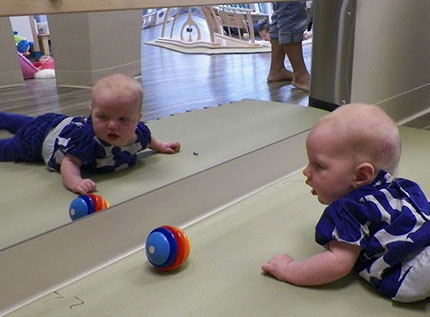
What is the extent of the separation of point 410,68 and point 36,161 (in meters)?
1.37

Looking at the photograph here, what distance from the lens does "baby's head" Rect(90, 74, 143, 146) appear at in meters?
1.04

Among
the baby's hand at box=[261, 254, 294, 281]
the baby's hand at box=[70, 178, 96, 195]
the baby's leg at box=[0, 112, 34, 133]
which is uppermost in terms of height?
the baby's leg at box=[0, 112, 34, 133]

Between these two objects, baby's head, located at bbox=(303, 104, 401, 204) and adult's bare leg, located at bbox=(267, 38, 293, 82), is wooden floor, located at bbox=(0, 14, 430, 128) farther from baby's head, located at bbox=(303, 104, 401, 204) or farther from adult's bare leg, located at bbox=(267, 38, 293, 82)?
baby's head, located at bbox=(303, 104, 401, 204)

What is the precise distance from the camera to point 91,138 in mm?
1040

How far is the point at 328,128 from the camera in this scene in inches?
29.9

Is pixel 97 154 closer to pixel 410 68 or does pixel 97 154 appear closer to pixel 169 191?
pixel 169 191

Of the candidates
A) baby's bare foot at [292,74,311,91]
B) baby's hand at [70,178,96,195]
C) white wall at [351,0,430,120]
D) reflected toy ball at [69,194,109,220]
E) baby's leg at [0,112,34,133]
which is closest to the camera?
reflected toy ball at [69,194,109,220]

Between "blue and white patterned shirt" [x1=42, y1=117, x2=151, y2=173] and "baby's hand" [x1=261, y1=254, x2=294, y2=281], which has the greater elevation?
"blue and white patterned shirt" [x1=42, y1=117, x2=151, y2=173]

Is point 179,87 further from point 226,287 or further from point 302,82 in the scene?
point 226,287

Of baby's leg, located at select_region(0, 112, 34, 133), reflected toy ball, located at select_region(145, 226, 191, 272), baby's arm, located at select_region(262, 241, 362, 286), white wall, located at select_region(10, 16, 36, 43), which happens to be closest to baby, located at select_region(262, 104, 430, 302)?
baby's arm, located at select_region(262, 241, 362, 286)

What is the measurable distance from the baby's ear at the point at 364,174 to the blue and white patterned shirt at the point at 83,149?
0.54m

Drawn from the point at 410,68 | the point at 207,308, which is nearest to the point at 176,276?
the point at 207,308

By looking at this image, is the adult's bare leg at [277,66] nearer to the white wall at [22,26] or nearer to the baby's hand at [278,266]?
the white wall at [22,26]

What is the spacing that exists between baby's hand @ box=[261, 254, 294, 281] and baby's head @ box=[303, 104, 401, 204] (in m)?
0.13
